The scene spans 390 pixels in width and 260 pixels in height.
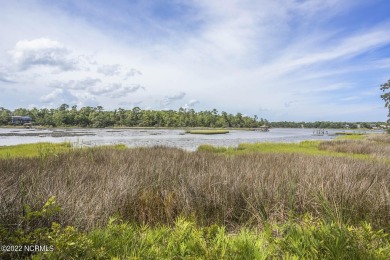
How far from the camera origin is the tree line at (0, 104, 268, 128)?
336 feet

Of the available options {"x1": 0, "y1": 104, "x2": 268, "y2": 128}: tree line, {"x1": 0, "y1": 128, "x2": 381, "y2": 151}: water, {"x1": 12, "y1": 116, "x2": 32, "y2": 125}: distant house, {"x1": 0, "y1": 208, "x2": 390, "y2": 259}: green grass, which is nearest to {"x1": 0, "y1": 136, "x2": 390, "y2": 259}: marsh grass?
{"x1": 0, "y1": 208, "x2": 390, "y2": 259}: green grass

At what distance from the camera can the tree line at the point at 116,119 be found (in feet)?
336

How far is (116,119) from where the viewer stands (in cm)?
11444

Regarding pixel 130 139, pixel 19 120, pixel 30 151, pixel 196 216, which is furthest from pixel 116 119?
pixel 196 216

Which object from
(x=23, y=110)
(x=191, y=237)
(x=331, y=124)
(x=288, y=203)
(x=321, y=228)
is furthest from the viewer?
(x=331, y=124)

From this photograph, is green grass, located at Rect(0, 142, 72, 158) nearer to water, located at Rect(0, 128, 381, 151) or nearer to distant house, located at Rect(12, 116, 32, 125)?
water, located at Rect(0, 128, 381, 151)

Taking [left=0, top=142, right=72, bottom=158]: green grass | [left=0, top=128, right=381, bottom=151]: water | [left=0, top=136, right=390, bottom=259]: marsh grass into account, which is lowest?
[left=0, top=128, right=381, bottom=151]: water

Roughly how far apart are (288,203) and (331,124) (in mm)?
212024

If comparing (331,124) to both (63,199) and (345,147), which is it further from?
(63,199)

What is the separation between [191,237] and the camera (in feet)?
12.8

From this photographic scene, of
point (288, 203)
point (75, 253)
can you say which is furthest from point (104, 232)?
point (288, 203)

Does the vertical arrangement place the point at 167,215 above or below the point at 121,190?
below

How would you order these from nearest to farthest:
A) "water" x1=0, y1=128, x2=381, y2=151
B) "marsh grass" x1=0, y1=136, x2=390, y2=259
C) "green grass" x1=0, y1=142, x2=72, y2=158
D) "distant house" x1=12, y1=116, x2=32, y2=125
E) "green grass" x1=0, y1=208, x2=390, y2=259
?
"green grass" x1=0, y1=208, x2=390, y2=259
"marsh grass" x1=0, y1=136, x2=390, y2=259
"green grass" x1=0, y1=142, x2=72, y2=158
"water" x1=0, y1=128, x2=381, y2=151
"distant house" x1=12, y1=116, x2=32, y2=125

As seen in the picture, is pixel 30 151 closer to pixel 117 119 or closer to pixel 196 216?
pixel 196 216
